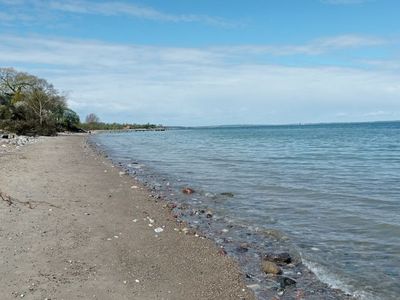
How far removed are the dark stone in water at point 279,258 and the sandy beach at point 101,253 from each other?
2.66ft

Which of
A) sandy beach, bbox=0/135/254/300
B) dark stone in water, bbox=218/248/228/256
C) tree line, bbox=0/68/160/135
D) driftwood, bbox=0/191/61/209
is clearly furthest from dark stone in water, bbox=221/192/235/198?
tree line, bbox=0/68/160/135

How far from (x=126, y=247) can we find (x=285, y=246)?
10.9 feet

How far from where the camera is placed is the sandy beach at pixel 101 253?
248 inches

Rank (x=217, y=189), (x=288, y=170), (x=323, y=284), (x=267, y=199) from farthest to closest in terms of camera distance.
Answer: (x=288, y=170), (x=217, y=189), (x=267, y=199), (x=323, y=284)

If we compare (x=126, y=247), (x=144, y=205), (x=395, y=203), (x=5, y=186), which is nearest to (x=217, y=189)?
(x=144, y=205)

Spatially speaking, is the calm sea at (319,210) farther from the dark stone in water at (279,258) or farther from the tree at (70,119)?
the tree at (70,119)

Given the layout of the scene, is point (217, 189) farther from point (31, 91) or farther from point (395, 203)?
point (31, 91)

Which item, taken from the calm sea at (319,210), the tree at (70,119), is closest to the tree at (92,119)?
the tree at (70,119)

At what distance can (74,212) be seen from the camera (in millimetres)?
10859

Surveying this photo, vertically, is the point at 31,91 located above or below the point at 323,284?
above

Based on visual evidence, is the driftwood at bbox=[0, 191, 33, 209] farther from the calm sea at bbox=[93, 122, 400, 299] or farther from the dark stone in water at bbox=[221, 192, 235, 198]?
the dark stone in water at bbox=[221, 192, 235, 198]

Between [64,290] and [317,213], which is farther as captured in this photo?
[317,213]

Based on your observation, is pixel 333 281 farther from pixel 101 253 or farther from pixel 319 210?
pixel 319 210

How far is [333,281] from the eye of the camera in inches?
284
